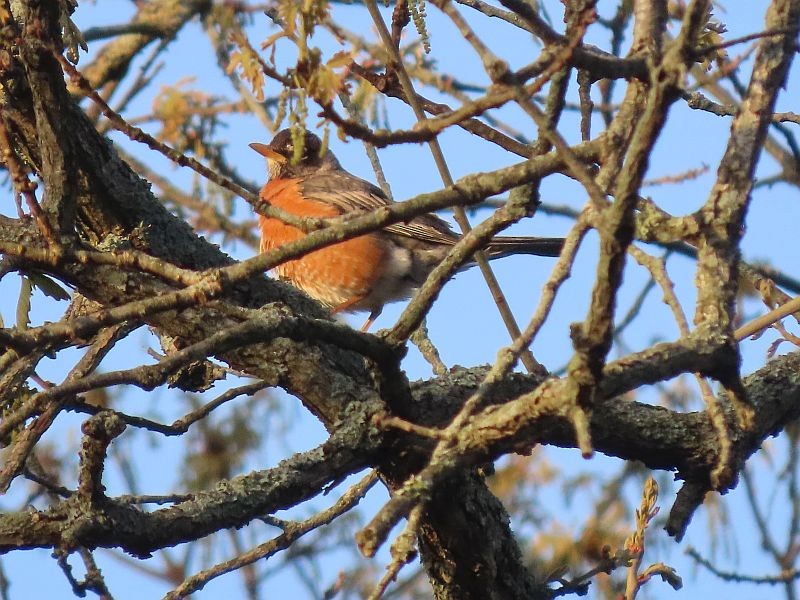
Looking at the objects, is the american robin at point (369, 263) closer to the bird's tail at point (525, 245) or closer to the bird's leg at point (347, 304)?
the bird's leg at point (347, 304)

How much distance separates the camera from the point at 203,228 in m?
7.33

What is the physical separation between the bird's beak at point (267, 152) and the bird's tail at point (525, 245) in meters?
2.08

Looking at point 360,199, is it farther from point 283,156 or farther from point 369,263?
point 283,156

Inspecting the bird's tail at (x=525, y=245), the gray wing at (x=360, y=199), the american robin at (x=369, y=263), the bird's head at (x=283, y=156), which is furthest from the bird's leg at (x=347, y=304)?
the bird's head at (x=283, y=156)

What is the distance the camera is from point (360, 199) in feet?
22.8

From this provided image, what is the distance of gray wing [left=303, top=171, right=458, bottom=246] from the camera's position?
653 centimetres

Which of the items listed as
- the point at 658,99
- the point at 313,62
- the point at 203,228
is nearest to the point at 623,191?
the point at 658,99

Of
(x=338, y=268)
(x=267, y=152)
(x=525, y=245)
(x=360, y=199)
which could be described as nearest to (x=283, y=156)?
(x=267, y=152)

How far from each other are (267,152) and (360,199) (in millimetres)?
1011

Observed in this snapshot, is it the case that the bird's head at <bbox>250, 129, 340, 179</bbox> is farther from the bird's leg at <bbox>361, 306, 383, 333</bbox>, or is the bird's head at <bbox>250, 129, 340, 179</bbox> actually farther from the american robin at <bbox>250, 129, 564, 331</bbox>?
the bird's leg at <bbox>361, 306, 383, 333</bbox>

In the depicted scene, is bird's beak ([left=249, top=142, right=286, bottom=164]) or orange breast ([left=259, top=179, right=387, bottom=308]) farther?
bird's beak ([left=249, top=142, right=286, bottom=164])

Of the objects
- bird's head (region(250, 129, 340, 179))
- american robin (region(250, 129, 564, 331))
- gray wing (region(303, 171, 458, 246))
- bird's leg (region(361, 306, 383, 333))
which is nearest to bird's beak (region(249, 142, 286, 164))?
bird's head (region(250, 129, 340, 179))

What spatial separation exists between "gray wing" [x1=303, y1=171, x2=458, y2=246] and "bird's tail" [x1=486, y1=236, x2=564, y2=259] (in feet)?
1.51

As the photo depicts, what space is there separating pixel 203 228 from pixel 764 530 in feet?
13.4
